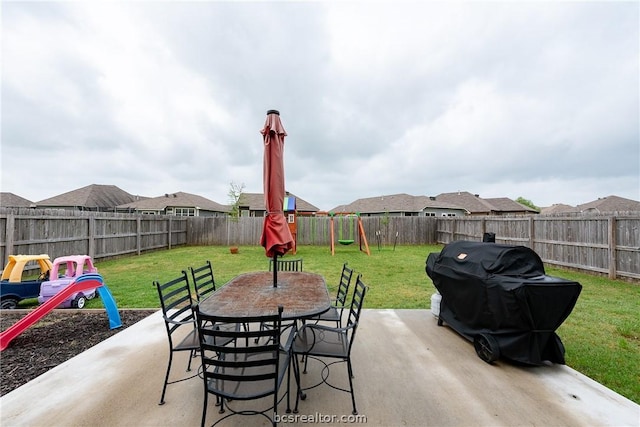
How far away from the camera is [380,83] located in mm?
10250

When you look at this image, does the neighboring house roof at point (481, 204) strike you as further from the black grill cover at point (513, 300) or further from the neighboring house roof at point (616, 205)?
the black grill cover at point (513, 300)

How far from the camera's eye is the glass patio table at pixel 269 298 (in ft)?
6.79

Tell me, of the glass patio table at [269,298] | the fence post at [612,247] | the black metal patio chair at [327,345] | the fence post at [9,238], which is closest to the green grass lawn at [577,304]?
the fence post at [612,247]

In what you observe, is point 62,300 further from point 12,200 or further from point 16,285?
point 12,200

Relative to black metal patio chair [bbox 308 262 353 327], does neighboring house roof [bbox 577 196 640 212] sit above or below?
above

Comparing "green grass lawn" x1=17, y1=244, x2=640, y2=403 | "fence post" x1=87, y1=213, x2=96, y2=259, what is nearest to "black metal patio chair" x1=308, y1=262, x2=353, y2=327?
"green grass lawn" x1=17, y1=244, x2=640, y2=403

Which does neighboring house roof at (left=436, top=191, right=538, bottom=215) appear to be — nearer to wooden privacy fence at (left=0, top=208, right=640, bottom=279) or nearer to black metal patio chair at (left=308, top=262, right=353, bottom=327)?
wooden privacy fence at (left=0, top=208, right=640, bottom=279)

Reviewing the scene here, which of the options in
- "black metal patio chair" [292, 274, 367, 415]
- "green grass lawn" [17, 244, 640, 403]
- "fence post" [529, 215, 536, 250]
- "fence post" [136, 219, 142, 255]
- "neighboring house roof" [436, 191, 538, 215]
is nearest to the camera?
"black metal patio chair" [292, 274, 367, 415]

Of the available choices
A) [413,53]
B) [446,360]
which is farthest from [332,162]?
[446,360]

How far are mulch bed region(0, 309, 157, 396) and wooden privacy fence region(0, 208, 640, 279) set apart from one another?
4013 mm

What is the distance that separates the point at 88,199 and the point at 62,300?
2912cm

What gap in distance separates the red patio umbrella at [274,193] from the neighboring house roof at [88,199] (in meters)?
30.4

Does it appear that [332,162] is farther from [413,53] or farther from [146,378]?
[146,378]

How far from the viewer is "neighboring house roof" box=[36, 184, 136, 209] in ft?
79.9
